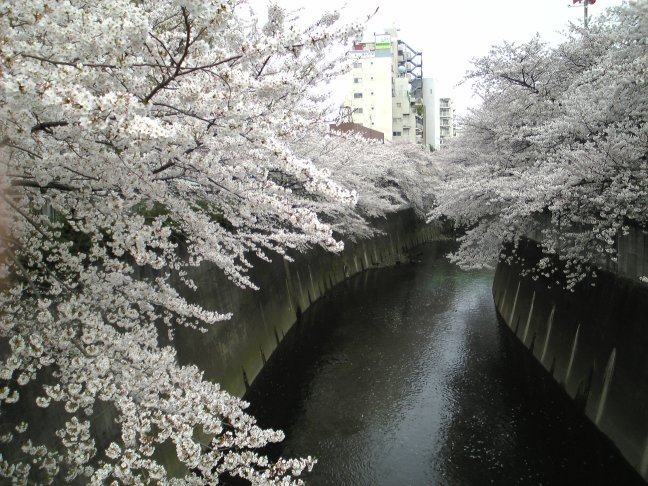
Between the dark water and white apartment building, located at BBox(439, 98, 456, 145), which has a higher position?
white apartment building, located at BBox(439, 98, 456, 145)

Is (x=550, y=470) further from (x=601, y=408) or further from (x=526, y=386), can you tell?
(x=526, y=386)

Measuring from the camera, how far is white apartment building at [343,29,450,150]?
57.6 m

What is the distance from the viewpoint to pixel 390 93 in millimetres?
57906

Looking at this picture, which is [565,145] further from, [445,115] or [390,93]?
[445,115]

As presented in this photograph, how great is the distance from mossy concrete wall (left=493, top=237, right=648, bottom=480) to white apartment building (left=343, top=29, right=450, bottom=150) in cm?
3855

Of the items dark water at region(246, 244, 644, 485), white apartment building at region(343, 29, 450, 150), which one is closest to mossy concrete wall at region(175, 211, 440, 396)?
dark water at region(246, 244, 644, 485)

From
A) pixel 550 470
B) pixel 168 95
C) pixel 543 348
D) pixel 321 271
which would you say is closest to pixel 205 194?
pixel 168 95

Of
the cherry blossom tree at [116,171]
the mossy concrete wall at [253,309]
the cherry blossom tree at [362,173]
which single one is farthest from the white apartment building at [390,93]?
the cherry blossom tree at [116,171]

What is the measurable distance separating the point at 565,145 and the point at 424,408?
21.9 feet

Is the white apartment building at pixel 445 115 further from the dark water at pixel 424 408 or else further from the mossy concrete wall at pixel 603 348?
the mossy concrete wall at pixel 603 348

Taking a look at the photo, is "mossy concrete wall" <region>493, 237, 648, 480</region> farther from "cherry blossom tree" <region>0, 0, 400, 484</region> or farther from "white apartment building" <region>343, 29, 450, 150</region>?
"white apartment building" <region>343, 29, 450, 150</region>

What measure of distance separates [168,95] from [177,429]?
2840 millimetres

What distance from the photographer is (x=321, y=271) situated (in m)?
21.9

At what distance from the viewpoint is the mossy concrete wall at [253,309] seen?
9.50 metres
